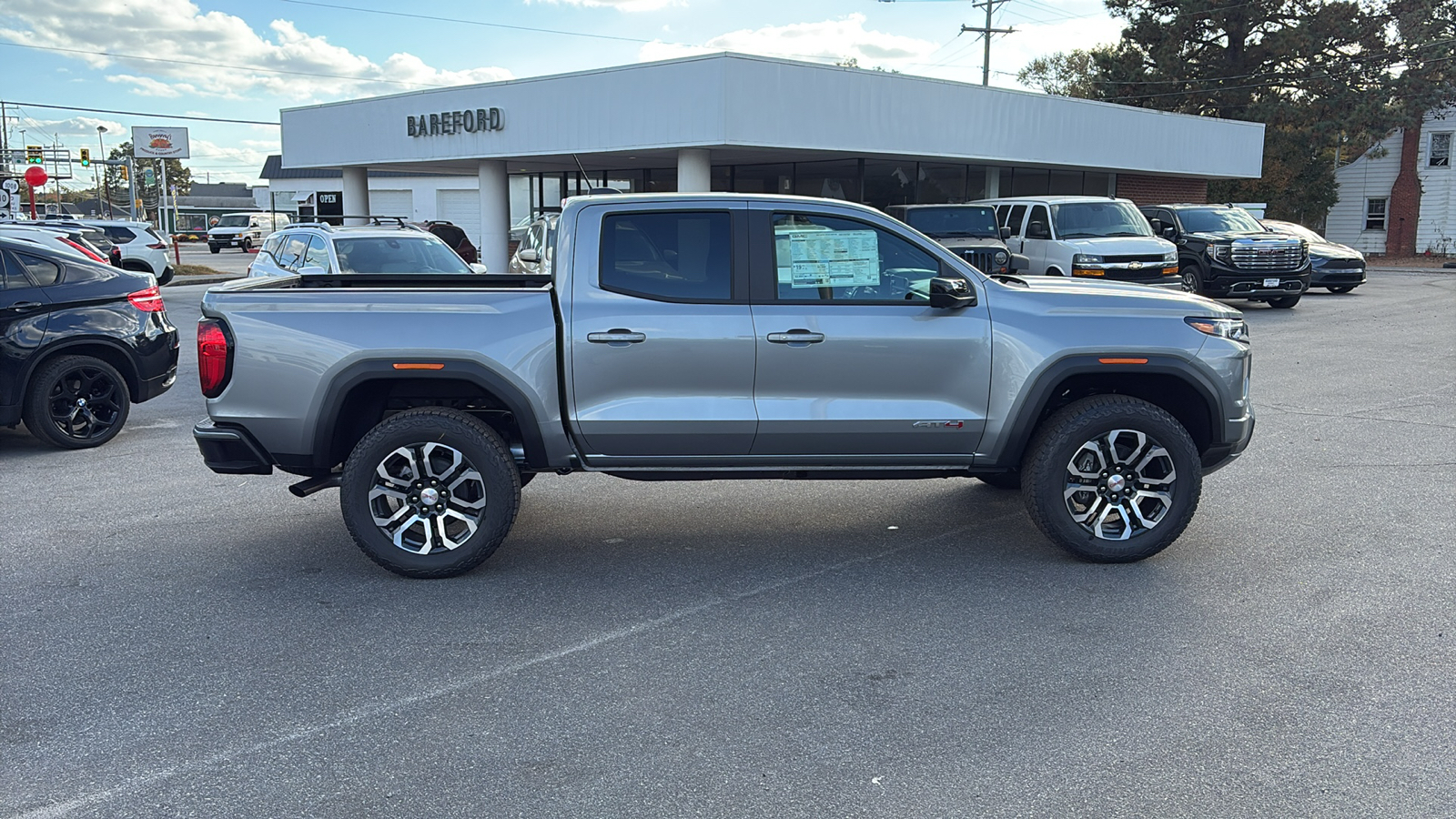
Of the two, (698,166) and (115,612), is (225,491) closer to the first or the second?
(115,612)

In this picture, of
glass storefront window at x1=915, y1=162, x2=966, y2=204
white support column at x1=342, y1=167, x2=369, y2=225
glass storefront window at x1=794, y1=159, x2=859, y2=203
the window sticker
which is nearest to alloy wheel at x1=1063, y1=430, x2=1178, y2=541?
the window sticker

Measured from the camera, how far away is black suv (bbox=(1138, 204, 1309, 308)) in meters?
19.5

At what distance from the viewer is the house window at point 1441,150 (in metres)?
45.6

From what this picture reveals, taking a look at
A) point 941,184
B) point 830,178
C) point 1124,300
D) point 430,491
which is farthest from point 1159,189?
point 430,491

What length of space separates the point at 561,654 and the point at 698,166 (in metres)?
19.6

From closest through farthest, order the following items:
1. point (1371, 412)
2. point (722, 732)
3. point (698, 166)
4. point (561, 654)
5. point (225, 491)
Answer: point (722, 732) < point (561, 654) < point (225, 491) < point (1371, 412) < point (698, 166)

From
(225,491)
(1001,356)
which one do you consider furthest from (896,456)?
(225,491)

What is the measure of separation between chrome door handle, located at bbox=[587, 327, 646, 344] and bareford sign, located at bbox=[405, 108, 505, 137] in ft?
73.9

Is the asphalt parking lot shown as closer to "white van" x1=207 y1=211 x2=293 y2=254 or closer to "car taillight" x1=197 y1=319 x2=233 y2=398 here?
"car taillight" x1=197 y1=319 x2=233 y2=398

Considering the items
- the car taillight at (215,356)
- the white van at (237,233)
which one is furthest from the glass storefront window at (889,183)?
the white van at (237,233)

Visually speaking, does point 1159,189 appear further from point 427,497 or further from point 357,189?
point 427,497

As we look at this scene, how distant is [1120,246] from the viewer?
1761cm

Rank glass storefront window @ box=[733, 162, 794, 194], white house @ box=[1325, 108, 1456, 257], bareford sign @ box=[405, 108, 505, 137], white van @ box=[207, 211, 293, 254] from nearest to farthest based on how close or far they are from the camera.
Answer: bareford sign @ box=[405, 108, 505, 137], glass storefront window @ box=[733, 162, 794, 194], white house @ box=[1325, 108, 1456, 257], white van @ box=[207, 211, 293, 254]

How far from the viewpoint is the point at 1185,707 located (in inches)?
163
